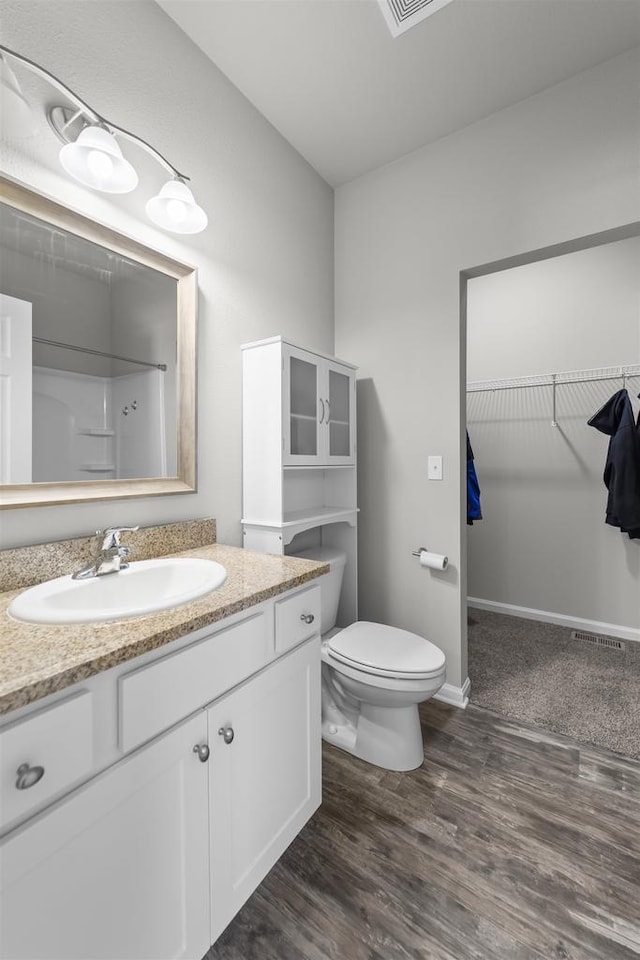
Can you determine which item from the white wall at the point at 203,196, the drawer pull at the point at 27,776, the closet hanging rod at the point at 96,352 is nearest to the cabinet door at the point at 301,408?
the white wall at the point at 203,196

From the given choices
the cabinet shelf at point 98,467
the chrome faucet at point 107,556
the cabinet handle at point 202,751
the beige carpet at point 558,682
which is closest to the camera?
the cabinet handle at point 202,751

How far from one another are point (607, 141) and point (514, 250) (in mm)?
464

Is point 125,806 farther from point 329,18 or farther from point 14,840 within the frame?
point 329,18

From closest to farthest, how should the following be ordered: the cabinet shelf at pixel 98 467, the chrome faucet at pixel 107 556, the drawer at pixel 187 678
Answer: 1. the drawer at pixel 187 678
2. the chrome faucet at pixel 107 556
3. the cabinet shelf at pixel 98 467

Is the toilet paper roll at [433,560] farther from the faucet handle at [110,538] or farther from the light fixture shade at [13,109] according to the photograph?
the light fixture shade at [13,109]

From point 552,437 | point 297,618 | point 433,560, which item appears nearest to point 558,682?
point 433,560

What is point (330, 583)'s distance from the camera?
6.26 feet

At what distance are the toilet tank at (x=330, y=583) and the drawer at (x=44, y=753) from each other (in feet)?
3.97

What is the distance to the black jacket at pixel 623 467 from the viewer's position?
243 cm

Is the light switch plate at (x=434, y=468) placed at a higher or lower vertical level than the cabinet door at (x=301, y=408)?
lower

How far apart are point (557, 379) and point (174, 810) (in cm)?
308

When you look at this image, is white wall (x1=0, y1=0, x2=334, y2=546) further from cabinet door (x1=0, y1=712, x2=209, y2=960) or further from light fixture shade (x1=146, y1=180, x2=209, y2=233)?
cabinet door (x1=0, y1=712, x2=209, y2=960)

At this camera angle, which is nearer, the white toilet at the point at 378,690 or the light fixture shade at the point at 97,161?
the light fixture shade at the point at 97,161

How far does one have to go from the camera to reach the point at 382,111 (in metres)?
1.85
